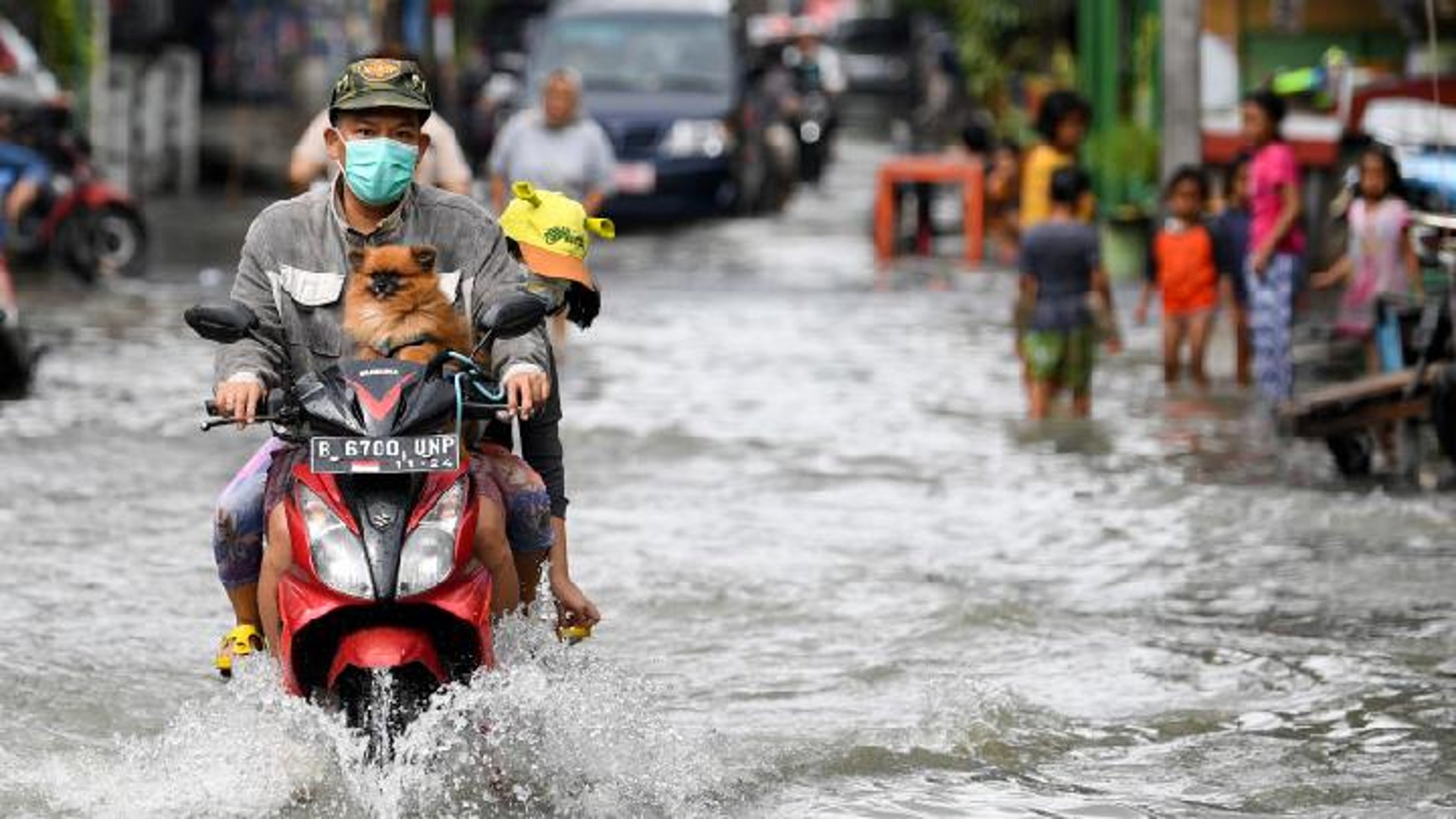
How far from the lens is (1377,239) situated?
1392 centimetres

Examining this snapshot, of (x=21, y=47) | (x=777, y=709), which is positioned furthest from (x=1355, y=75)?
(x=777, y=709)

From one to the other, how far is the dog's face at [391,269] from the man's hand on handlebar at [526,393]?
31 centimetres

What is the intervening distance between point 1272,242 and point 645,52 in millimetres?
14554

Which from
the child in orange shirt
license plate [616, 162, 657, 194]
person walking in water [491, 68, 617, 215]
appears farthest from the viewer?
license plate [616, 162, 657, 194]

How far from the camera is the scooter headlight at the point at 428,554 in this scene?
6.11 metres

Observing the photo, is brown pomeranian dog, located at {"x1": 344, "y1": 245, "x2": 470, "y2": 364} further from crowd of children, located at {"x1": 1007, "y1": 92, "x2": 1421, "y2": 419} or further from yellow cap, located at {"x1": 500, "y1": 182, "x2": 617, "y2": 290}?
crowd of children, located at {"x1": 1007, "y1": 92, "x2": 1421, "y2": 419}

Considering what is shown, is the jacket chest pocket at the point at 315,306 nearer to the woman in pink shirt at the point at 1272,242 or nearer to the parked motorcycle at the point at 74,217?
the woman in pink shirt at the point at 1272,242

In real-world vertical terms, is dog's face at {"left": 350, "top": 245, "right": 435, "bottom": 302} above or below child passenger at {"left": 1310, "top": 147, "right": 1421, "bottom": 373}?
above

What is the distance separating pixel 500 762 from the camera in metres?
6.77

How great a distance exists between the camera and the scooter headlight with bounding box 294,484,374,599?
609 cm

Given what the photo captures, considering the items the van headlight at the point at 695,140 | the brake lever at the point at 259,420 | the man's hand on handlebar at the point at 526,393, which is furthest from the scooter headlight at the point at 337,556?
the van headlight at the point at 695,140

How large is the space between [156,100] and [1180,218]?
14833mm

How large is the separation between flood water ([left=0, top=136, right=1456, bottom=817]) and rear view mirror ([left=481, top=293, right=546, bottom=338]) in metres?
0.74

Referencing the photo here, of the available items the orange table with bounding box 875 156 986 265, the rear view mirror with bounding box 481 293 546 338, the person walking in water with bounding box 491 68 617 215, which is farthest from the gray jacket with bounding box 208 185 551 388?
the orange table with bounding box 875 156 986 265
